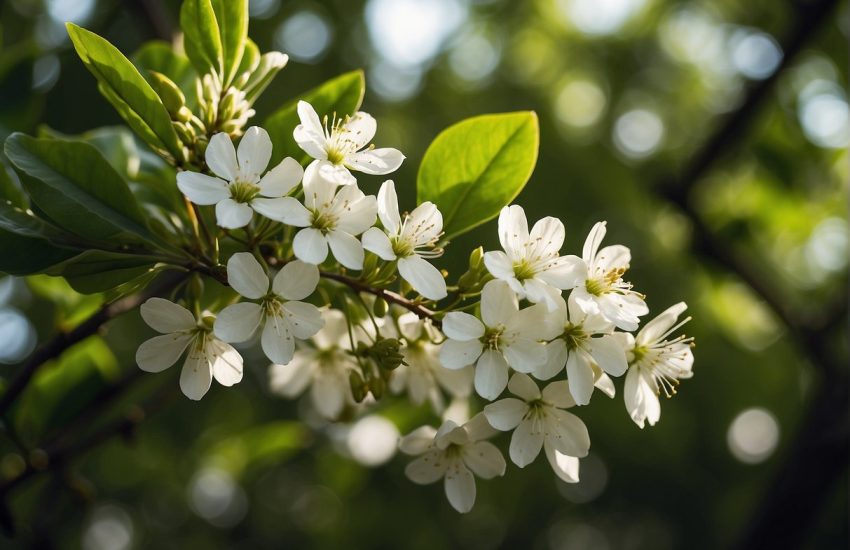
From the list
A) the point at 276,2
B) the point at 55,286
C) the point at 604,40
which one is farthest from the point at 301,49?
the point at 55,286

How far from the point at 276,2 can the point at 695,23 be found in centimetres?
350

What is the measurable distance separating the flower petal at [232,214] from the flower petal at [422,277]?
254 millimetres

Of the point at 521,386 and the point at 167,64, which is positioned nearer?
the point at 521,386

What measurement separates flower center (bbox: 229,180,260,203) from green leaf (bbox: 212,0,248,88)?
0.31 metres

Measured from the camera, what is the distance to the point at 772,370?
15.6ft

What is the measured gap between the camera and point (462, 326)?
4.21 feet

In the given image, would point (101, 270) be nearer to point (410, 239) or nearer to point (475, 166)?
point (410, 239)

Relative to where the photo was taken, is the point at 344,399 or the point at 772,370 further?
the point at 772,370

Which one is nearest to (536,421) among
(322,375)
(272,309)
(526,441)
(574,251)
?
(526,441)

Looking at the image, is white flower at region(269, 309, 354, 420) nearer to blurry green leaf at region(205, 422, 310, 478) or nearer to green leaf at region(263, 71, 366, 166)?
green leaf at region(263, 71, 366, 166)

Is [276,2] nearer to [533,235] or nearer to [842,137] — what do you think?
[842,137]

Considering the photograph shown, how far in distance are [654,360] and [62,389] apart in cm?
139

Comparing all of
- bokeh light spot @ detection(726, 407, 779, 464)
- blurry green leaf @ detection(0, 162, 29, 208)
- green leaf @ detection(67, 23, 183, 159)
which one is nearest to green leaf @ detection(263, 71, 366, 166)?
green leaf @ detection(67, 23, 183, 159)

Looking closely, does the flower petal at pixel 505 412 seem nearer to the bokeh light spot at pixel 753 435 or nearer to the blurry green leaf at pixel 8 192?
the blurry green leaf at pixel 8 192
